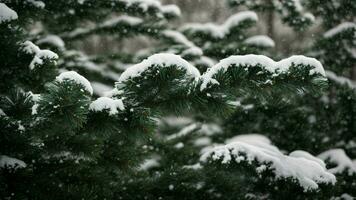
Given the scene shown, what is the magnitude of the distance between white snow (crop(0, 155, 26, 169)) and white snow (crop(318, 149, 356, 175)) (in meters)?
2.87

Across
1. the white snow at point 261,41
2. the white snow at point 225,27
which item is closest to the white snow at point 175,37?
the white snow at point 225,27

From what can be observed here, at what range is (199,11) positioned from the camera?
15.9 metres

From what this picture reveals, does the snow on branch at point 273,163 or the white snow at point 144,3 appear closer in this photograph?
the snow on branch at point 273,163

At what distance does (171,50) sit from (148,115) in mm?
2688

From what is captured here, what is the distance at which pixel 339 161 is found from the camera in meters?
3.78

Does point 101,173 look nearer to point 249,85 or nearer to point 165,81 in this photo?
point 165,81

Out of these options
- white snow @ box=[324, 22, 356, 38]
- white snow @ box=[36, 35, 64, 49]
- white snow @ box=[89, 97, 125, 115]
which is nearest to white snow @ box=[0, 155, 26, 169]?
white snow @ box=[89, 97, 125, 115]

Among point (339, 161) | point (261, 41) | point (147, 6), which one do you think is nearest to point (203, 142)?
point (261, 41)

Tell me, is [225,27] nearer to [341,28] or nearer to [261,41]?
[261,41]

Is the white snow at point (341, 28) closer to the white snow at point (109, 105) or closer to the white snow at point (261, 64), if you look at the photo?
the white snow at point (261, 64)

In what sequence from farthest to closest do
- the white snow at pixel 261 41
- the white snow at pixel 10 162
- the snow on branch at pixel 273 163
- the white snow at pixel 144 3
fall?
the white snow at pixel 261 41 < the white snow at pixel 144 3 < the snow on branch at pixel 273 163 < the white snow at pixel 10 162

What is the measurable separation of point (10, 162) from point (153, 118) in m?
0.79

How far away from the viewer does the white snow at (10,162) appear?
1.80 metres

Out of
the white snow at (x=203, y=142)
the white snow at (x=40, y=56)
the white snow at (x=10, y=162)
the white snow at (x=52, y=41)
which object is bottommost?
the white snow at (x=10, y=162)
